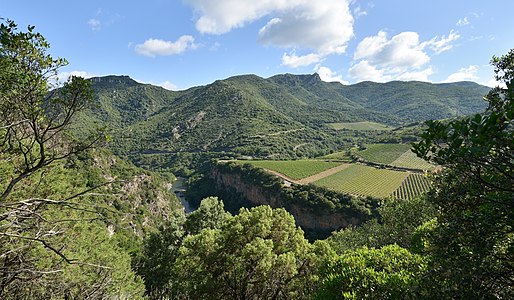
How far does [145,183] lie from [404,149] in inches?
3963

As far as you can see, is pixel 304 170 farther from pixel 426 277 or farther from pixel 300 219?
pixel 426 277

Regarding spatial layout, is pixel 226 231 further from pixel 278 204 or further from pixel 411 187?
pixel 411 187

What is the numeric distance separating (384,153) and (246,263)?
111683 mm

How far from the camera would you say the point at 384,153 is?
111625 millimetres

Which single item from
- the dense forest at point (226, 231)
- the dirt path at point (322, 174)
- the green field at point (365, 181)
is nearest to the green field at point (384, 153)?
the green field at point (365, 181)

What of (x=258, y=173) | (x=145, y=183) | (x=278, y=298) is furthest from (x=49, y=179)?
(x=258, y=173)

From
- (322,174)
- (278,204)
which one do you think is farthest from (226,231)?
(322,174)

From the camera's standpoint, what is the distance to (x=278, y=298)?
595 inches

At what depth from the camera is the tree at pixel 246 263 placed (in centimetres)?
1345

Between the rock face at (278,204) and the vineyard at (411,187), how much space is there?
13836 millimetres

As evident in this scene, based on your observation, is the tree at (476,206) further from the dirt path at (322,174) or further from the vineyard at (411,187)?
the dirt path at (322,174)

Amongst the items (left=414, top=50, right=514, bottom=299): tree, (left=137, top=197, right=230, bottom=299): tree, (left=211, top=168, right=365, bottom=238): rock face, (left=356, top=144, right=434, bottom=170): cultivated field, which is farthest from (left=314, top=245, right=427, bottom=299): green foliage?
(left=356, top=144, right=434, bottom=170): cultivated field

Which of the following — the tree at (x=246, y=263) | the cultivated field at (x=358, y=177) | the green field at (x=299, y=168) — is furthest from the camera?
the green field at (x=299, y=168)

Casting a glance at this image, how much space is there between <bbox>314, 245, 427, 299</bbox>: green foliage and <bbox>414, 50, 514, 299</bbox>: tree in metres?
2.72
